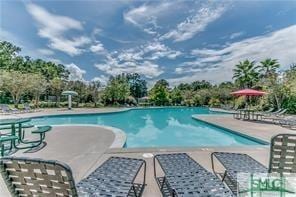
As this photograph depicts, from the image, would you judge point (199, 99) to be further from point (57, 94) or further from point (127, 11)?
point (127, 11)

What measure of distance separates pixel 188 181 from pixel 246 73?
2896cm

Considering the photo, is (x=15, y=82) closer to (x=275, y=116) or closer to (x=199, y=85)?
(x=275, y=116)

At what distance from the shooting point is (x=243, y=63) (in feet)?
94.2

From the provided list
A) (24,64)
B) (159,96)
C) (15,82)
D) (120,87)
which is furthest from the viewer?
(159,96)

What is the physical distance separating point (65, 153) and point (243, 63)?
91.8ft

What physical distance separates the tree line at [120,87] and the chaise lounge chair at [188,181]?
601 inches

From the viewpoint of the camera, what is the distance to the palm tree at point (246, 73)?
92.6 feet

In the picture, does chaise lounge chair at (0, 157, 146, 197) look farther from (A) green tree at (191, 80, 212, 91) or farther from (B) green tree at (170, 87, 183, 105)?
(A) green tree at (191, 80, 212, 91)

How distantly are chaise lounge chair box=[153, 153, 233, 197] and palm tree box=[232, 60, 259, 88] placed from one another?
27.9 m

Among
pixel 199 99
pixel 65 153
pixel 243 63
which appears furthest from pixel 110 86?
pixel 65 153

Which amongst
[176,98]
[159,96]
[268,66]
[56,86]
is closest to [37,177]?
[56,86]

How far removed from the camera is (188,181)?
2359mm

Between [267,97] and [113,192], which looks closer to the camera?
[113,192]

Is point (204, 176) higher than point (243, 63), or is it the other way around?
point (243, 63)
